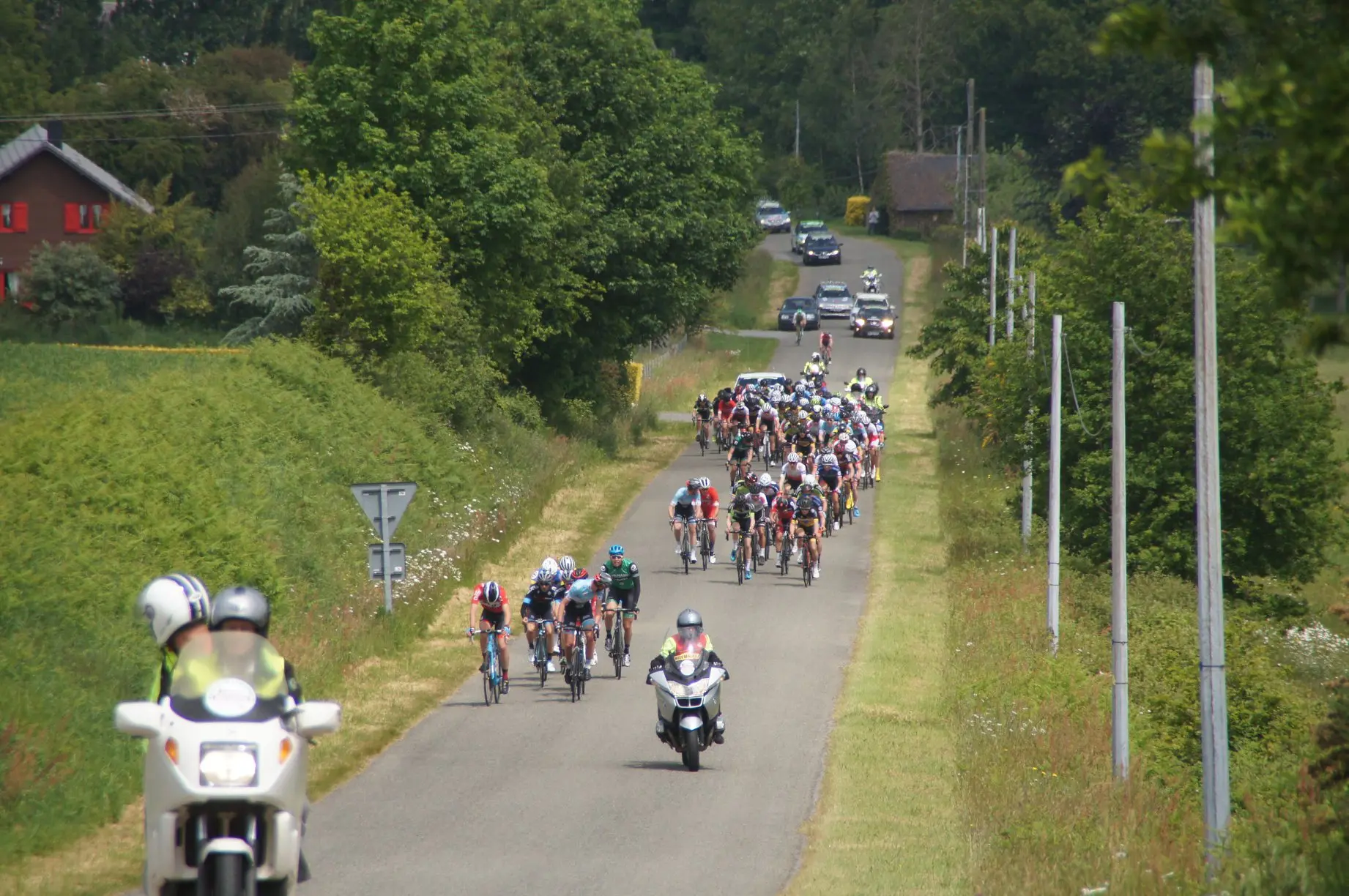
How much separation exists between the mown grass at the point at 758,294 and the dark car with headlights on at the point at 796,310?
7.13 feet

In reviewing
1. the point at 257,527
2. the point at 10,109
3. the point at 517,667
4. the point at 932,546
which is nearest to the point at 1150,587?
the point at 932,546

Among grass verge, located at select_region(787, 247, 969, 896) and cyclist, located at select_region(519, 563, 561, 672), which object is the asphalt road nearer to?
grass verge, located at select_region(787, 247, 969, 896)

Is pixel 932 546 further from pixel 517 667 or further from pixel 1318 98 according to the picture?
pixel 1318 98

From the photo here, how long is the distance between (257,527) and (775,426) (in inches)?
964

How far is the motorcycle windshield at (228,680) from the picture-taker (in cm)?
824

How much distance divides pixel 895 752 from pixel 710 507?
12.7 metres

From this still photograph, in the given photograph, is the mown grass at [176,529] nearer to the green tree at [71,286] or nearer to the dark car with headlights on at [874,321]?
the green tree at [71,286]

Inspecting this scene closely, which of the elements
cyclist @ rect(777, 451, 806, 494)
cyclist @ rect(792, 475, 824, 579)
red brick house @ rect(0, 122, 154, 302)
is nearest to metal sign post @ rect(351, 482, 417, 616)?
cyclist @ rect(792, 475, 824, 579)

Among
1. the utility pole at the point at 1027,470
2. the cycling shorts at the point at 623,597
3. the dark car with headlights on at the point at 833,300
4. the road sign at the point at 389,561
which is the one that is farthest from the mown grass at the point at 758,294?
the road sign at the point at 389,561

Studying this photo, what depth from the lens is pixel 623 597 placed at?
75.8 feet

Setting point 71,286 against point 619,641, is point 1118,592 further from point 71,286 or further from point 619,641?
point 71,286

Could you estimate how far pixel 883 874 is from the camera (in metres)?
13.6

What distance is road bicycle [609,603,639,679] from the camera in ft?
76.1

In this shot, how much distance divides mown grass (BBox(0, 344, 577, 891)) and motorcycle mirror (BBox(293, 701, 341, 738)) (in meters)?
5.62
